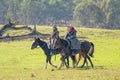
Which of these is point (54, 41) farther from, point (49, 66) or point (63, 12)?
point (63, 12)

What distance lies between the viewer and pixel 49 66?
80.1 feet

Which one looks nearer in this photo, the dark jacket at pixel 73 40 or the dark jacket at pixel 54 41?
the dark jacket at pixel 54 41

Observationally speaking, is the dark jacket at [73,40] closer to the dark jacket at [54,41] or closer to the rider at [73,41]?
the rider at [73,41]

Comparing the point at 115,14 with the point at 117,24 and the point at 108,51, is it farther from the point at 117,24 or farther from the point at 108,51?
the point at 108,51

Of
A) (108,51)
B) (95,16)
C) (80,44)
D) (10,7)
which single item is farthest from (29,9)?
(80,44)

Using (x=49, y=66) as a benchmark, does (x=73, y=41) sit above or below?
above

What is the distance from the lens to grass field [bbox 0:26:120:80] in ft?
60.7

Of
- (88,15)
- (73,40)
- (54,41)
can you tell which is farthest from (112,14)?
(54,41)

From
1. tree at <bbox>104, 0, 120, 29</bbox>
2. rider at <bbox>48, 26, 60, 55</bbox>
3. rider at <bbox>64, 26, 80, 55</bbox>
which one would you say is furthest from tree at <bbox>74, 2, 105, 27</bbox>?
rider at <bbox>48, 26, 60, 55</bbox>

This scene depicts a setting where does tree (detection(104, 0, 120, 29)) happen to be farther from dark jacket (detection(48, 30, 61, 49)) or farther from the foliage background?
dark jacket (detection(48, 30, 61, 49))

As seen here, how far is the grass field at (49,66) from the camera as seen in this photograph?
60.7 ft

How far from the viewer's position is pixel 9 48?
3653cm

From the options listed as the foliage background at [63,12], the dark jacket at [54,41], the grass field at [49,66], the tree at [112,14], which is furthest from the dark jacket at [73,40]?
the tree at [112,14]

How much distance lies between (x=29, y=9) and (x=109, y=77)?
89629mm
